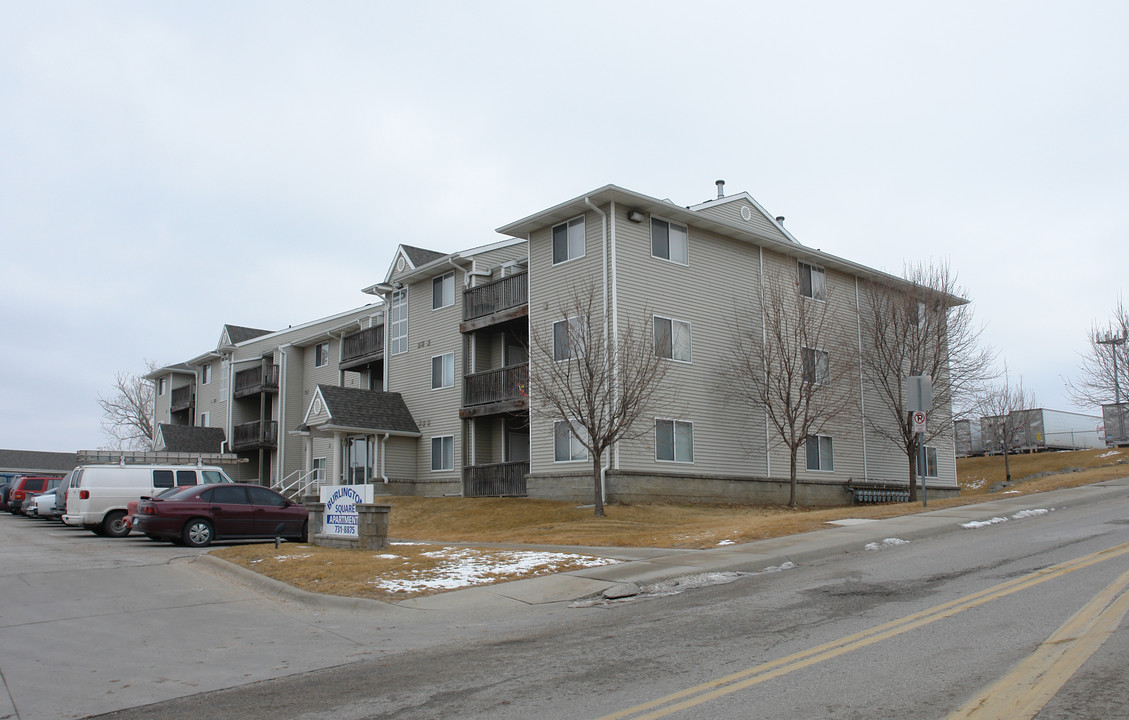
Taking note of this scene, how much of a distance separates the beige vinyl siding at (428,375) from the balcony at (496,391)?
3.25ft

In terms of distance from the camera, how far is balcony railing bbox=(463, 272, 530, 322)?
30.0 meters

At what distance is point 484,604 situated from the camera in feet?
37.6

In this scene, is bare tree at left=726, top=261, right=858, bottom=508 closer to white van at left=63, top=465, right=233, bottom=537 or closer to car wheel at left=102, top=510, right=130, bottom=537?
white van at left=63, top=465, right=233, bottom=537

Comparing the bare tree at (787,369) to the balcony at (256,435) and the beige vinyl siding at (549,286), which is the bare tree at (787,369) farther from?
the balcony at (256,435)

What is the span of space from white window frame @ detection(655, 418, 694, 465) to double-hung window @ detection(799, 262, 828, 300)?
25.8 ft

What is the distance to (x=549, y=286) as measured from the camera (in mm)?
28219

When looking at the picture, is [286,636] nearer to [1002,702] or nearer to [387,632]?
[387,632]

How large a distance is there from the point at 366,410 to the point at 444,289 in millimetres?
5435

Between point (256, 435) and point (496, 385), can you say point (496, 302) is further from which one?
point (256, 435)

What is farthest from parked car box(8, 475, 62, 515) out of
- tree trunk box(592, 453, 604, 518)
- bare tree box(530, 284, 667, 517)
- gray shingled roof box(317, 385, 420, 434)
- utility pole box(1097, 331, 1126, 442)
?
utility pole box(1097, 331, 1126, 442)

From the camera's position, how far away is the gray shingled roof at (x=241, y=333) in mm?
52312

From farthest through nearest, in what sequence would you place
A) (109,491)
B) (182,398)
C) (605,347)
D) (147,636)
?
(182,398)
(605,347)
(109,491)
(147,636)

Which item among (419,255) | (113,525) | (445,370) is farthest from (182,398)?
(113,525)

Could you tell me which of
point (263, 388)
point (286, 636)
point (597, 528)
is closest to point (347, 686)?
point (286, 636)
